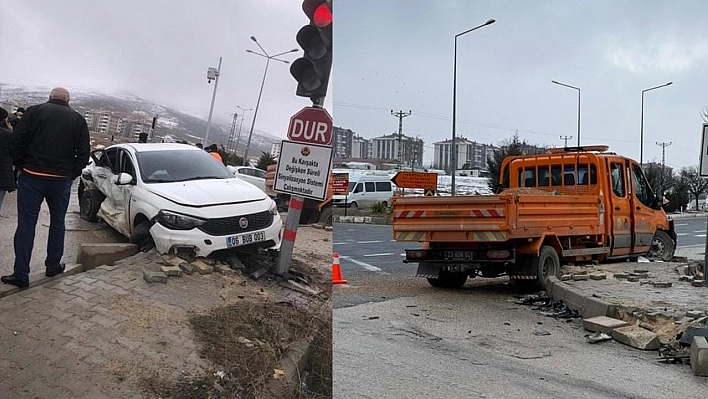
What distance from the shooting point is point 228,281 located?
6.26 feet

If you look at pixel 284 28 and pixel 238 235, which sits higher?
pixel 284 28

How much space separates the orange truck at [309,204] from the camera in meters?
1.92

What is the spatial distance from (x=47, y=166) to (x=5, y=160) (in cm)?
10

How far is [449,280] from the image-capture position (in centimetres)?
953

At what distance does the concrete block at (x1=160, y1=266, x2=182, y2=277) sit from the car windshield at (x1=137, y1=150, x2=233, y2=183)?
0.73 feet

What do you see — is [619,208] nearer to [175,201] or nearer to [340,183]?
[340,183]

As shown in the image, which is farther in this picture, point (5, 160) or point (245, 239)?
point (245, 239)

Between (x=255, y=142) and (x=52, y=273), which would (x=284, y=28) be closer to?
(x=255, y=142)

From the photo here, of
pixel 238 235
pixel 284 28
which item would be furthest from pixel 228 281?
pixel 284 28

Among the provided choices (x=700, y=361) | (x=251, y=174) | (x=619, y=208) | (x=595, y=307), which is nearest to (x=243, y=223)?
(x=251, y=174)

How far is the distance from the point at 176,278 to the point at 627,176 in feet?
31.7

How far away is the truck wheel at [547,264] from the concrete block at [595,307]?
1.24 metres

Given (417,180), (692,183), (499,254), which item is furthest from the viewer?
(692,183)

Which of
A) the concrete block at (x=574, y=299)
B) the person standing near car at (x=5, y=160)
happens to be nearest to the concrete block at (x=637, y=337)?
the concrete block at (x=574, y=299)
